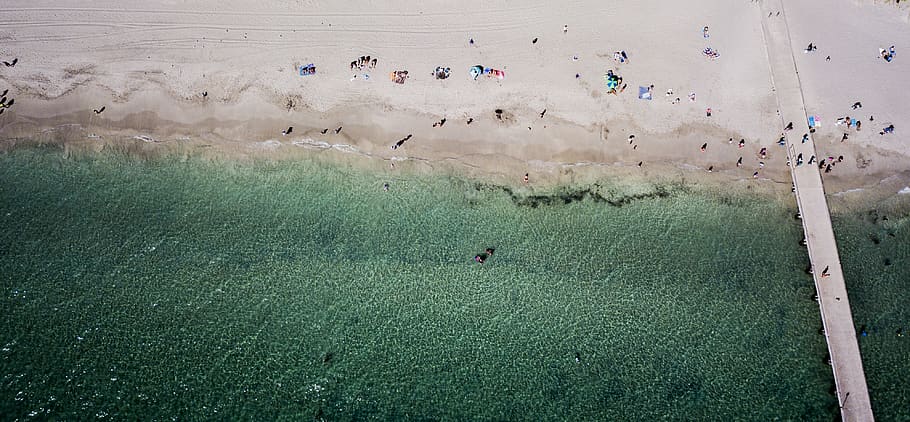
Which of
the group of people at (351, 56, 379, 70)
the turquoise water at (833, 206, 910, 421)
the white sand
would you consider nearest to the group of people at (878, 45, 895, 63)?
the white sand

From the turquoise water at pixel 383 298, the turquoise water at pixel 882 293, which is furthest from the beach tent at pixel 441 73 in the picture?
the turquoise water at pixel 882 293

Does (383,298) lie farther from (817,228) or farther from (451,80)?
(817,228)

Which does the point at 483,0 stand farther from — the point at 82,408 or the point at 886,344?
the point at 82,408

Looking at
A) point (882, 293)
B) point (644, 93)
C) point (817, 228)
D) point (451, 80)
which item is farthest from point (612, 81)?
point (882, 293)

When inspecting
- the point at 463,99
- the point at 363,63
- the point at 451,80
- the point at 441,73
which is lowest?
the point at 463,99

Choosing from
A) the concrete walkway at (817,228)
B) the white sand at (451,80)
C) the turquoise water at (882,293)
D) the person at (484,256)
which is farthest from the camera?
the white sand at (451,80)

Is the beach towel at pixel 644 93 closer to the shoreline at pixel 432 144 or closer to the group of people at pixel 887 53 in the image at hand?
the shoreline at pixel 432 144

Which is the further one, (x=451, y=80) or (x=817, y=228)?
(x=451, y=80)

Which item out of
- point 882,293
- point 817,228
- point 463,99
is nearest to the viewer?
point 882,293
